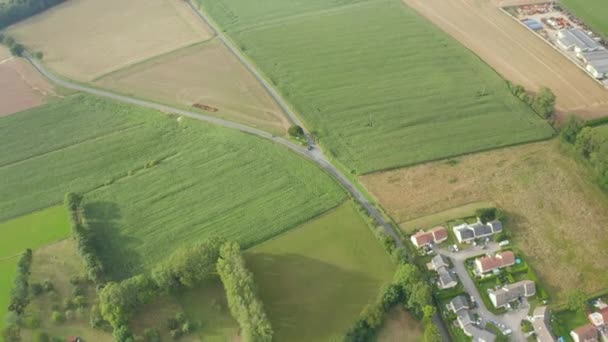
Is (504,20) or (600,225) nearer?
(600,225)

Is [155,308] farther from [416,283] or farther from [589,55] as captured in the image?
[589,55]

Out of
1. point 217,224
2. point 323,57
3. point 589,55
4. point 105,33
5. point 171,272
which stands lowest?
point 171,272

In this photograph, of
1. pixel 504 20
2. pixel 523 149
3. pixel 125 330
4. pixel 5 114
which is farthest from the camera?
pixel 504 20

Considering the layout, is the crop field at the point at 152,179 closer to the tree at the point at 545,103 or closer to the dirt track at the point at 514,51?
the tree at the point at 545,103

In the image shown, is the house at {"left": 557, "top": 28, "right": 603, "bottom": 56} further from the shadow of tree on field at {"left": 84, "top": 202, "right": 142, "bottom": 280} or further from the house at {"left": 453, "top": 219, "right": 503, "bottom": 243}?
the shadow of tree on field at {"left": 84, "top": 202, "right": 142, "bottom": 280}

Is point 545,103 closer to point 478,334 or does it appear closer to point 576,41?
point 576,41

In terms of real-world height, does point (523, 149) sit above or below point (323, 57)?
below

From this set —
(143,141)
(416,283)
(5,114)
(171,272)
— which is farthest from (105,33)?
(416,283)
